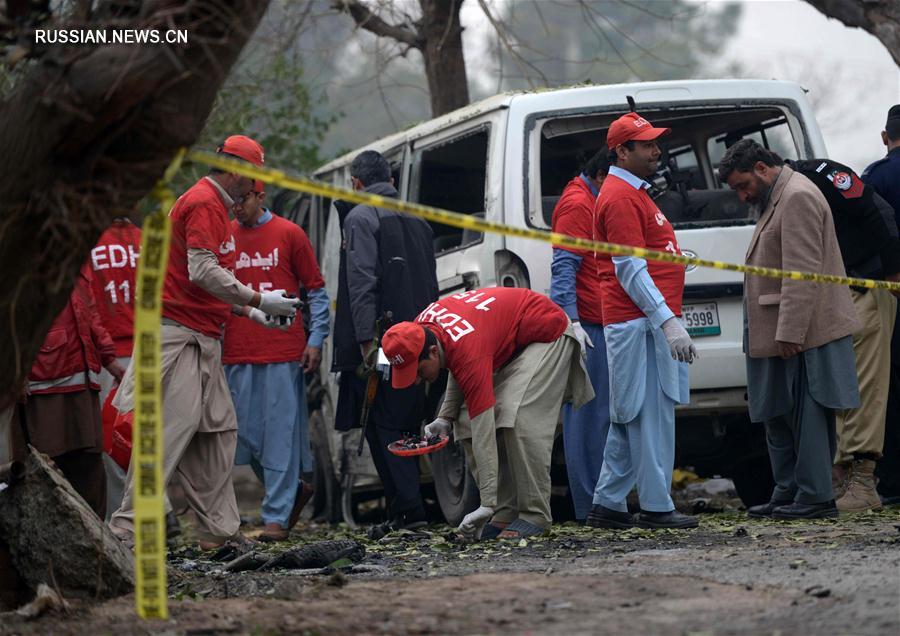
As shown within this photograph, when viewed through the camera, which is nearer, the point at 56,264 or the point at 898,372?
the point at 56,264

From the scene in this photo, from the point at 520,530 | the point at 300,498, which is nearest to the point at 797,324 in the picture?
the point at 520,530

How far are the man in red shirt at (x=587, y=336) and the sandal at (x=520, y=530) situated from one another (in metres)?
0.87

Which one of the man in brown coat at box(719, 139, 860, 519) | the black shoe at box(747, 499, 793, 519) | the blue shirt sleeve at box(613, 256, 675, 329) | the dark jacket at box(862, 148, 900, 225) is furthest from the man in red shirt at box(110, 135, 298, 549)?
the dark jacket at box(862, 148, 900, 225)

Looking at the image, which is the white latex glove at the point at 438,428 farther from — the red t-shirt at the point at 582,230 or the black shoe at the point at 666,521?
the red t-shirt at the point at 582,230

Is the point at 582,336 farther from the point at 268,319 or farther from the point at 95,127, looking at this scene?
the point at 95,127

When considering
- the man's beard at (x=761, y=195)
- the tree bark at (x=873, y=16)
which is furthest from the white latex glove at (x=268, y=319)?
the tree bark at (x=873, y=16)

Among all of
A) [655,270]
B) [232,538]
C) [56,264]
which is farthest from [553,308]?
[56,264]

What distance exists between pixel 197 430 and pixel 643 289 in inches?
87.8

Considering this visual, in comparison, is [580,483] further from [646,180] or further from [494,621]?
[494,621]

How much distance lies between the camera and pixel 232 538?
7.14 m

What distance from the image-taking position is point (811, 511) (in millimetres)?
7074

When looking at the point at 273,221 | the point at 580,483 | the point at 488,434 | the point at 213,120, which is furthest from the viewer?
the point at 213,120

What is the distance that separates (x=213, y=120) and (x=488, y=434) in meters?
7.38

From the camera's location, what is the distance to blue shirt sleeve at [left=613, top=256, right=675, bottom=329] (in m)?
6.78
